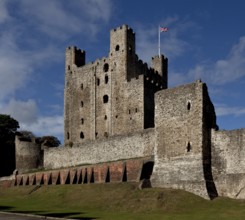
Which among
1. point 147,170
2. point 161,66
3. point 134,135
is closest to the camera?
point 147,170

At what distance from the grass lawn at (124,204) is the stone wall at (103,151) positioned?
22.6 ft

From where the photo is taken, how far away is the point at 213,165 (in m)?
43.8

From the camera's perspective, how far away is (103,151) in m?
58.6

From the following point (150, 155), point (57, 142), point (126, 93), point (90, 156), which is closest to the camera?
point (150, 155)

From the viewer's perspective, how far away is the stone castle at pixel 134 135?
43.3 m

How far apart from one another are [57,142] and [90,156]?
39.2 m

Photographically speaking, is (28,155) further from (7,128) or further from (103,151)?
(103,151)

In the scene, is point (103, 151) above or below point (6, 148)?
below

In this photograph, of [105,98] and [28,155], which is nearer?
[28,155]

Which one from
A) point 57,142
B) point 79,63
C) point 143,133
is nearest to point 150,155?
point 143,133

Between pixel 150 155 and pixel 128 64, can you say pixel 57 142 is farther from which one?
pixel 150 155

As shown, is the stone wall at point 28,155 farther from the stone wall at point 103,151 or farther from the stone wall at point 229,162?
the stone wall at point 229,162

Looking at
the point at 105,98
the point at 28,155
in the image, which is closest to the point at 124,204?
the point at 105,98

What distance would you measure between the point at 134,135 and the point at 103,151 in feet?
17.4
